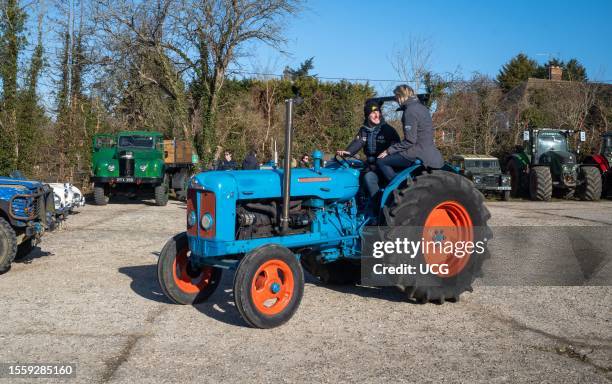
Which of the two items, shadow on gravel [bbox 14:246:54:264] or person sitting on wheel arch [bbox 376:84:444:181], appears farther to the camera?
shadow on gravel [bbox 14:246:54:264]

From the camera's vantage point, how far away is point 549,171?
20094mm

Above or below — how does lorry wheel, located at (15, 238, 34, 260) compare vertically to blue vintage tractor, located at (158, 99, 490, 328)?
below

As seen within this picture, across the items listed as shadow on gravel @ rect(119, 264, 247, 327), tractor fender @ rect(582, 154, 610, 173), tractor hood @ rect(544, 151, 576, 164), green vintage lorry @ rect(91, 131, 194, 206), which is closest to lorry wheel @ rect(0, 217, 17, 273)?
shadow on gravel @ rect(119, 264, 247, 327)

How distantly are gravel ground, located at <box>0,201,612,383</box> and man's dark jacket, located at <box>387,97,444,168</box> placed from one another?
4.88 ft

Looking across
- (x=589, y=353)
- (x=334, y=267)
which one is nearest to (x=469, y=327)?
(x=589, y=353)

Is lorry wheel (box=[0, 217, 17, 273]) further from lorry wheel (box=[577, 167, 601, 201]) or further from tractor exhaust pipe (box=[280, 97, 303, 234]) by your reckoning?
lorry wheel (box=[577, 167, 601, 201])

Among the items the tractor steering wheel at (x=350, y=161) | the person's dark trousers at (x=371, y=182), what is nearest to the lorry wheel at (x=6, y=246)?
the tractor steering wheel at (x=350, y=161)

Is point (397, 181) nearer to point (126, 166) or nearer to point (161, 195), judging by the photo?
point (161, 195)

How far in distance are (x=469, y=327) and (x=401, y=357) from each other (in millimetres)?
1090

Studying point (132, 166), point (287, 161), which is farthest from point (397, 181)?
point (132, 166)

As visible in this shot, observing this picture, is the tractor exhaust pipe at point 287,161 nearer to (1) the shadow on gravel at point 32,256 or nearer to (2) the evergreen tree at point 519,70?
(1) the shadow on gravel at point 32,256

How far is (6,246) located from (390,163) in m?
4.82

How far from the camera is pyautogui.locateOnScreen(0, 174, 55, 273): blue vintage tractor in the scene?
25.3ft

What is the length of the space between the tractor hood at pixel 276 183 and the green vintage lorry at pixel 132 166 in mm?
12534
